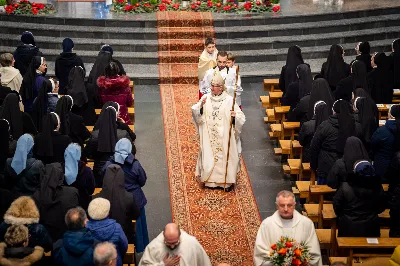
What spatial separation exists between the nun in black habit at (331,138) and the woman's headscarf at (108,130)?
257 centimetres

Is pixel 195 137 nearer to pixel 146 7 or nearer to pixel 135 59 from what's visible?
pixel 135 59

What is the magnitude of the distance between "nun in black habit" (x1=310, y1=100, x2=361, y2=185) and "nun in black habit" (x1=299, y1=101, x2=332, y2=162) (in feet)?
1.19

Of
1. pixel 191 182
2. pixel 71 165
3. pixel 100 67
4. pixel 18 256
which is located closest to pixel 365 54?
pixel 191 182

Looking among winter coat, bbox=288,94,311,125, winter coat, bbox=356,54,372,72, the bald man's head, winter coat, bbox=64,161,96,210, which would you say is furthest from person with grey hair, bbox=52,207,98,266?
winter coat, bbox=356,54,372,72

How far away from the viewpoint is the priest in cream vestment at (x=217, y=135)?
10.8m

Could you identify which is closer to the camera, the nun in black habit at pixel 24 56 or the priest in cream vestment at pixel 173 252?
the priest in cream vestment at pixel 173 252

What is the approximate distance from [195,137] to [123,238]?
17.6 ft

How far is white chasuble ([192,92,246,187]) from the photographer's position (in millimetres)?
10836

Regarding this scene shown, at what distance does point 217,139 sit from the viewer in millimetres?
11023

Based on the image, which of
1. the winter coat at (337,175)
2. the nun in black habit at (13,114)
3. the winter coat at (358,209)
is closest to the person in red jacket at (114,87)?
the nun in black habit at (13,114)

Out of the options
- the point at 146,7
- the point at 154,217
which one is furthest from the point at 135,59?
the point at 154,217

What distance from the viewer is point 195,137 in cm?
1312

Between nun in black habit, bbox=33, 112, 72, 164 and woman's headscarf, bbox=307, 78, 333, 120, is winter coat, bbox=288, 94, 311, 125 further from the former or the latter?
nun in black habit, bbox=33, 112, 72, 164

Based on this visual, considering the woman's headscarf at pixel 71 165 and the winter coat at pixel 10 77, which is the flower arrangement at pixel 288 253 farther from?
the winter coat at pixel 10 77
